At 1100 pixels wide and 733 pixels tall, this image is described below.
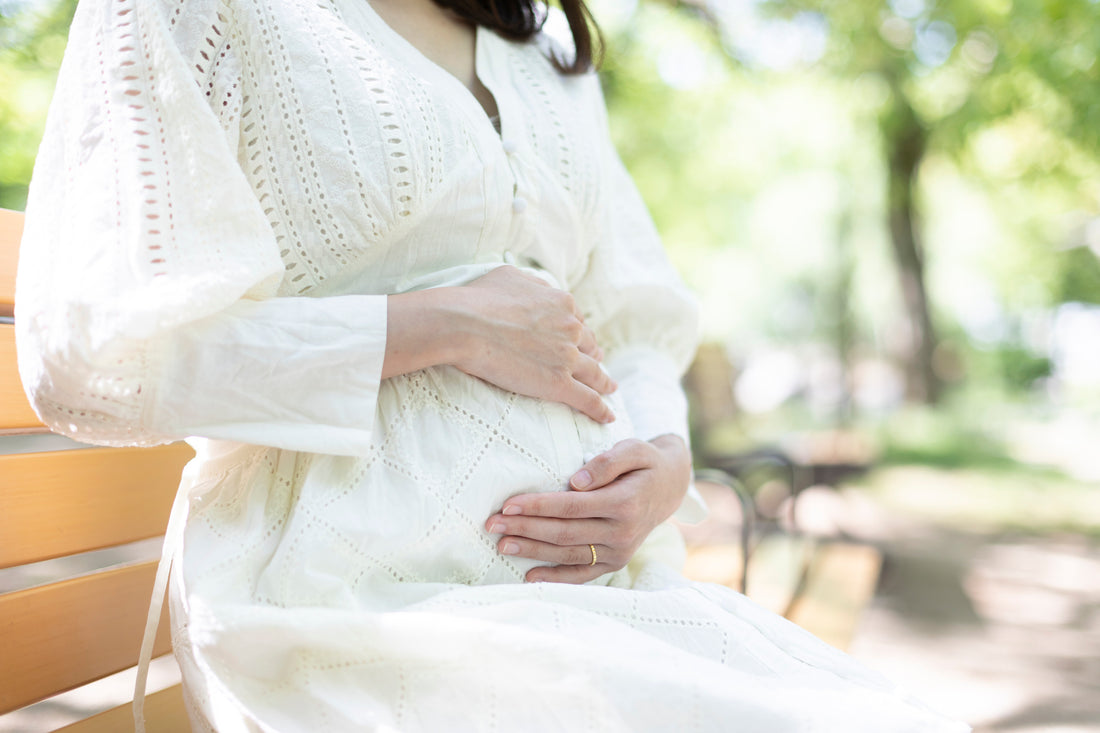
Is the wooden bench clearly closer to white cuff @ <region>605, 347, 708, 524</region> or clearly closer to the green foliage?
white cuff @ <region>605, 347, 708, 524</region>

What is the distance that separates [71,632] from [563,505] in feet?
2.65

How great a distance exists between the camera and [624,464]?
1.30 metres

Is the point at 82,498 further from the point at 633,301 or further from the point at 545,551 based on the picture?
the point at 633,301

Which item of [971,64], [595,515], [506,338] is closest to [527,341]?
[506,338]

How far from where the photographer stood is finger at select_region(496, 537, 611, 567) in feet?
3.81

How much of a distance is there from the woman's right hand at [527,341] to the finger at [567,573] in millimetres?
238

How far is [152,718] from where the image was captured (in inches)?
56.7

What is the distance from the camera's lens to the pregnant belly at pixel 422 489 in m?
1.05

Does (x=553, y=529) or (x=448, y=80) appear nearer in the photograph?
(x=553, y=529)

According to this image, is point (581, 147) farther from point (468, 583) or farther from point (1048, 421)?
point (1048, 421)

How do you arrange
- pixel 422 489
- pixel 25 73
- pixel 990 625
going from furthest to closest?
pixel 990 625, pixel 25 73, pixel 422 489

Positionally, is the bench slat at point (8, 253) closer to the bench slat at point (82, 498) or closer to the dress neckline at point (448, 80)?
the bench slat at point (82, 498)

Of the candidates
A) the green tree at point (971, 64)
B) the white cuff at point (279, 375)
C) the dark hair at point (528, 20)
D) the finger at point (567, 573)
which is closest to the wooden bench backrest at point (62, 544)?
the white cuff at point (279, 375)

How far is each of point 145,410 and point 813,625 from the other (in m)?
2.41
